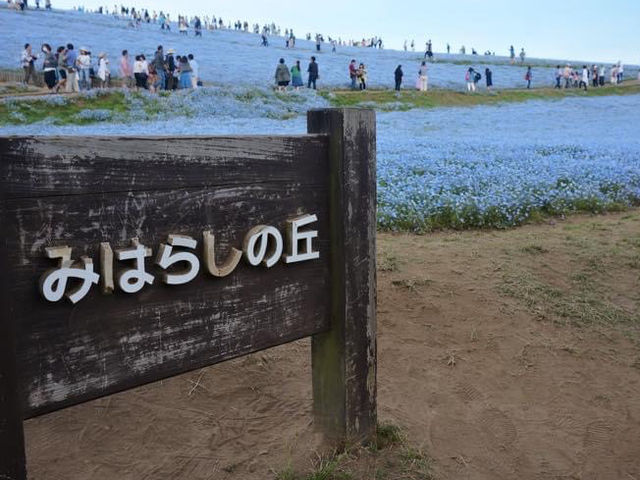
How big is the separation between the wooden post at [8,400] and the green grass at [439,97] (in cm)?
2321

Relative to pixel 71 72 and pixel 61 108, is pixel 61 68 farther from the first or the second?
pixel 61 108

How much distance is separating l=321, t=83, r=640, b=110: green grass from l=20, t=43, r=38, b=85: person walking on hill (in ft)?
35.4

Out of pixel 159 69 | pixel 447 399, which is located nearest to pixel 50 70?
pixel 159 69

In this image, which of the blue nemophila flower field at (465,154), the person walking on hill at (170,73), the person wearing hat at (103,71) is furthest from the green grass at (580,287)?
the person walking on hill at (170,73)

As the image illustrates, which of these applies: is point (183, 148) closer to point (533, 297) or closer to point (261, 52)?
point (533, 297)

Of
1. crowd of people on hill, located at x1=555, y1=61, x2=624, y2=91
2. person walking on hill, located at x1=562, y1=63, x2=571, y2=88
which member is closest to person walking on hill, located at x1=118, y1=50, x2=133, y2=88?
crowd of people on hill, located at x1=555, y1=61, x2=624, y2=91

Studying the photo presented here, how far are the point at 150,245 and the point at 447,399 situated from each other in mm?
2250

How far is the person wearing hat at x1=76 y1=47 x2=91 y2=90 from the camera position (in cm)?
2408

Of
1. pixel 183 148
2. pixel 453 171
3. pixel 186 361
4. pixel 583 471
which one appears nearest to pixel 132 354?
pixel 186 361

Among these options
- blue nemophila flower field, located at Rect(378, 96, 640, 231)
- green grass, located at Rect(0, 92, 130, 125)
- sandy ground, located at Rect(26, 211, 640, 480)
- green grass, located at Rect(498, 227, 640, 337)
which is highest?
green grass, located at Rect(0, 92, 130, 125)

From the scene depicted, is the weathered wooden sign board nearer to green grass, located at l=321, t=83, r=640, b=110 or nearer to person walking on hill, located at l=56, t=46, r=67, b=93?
green grass, located at l=321, t=83, r=640, b=110

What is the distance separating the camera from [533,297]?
16.9 feet

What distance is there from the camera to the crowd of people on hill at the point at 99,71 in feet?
76.1

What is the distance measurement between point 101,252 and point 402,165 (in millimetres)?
9096
